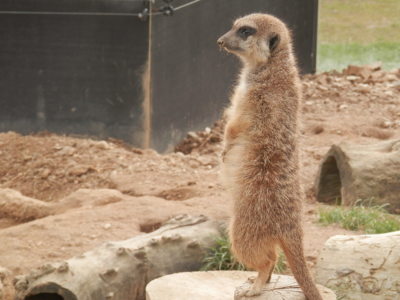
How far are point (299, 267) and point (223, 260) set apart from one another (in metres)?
1.22

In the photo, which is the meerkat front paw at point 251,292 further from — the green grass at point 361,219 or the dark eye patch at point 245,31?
the green grass at point 361,219

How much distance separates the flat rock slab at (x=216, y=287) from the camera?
3.44 meters

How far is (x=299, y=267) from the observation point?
3281 millimetres

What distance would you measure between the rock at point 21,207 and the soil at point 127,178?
0.12 feet

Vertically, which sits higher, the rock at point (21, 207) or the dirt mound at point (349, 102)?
the dirt mound at point (349, 102)

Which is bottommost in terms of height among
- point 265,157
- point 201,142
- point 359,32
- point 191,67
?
point 201,142

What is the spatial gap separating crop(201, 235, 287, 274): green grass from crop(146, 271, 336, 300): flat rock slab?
0.41 metres

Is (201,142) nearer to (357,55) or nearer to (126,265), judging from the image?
(126,265)

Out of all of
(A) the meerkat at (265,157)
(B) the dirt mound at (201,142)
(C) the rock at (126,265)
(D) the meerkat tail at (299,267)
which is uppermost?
(A) the meerkat at (265,157)

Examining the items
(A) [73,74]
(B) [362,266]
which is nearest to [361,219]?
(B) [362,266]

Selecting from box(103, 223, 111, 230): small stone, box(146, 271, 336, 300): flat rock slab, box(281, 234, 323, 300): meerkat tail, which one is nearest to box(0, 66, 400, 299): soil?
box(103, 223, 111, 230): small stone

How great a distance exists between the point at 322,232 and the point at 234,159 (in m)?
1.67

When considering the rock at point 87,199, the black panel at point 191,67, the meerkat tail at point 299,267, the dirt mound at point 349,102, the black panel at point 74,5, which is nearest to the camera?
the meerkat tail at point 299,267

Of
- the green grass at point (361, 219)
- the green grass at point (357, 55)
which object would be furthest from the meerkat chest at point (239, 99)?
the green grass at point (357, 55)
